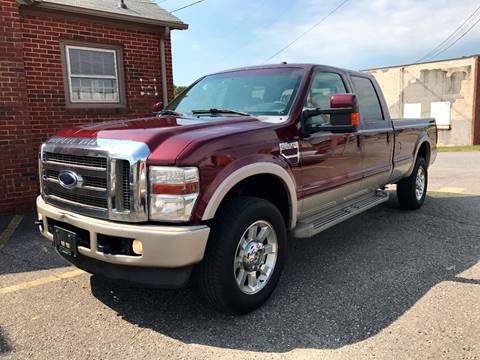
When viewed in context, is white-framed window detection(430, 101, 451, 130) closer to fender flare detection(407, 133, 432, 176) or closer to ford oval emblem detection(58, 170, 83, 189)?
fender flare detection(407, 133, 432, 176)

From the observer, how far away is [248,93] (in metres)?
4.28

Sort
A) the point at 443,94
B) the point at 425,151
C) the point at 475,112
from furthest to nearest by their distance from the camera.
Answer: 1. the point at 443,94
2. the point at 475,112
3. the point at 425,151

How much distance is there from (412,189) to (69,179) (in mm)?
5016

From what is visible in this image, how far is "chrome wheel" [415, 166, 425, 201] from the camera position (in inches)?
261

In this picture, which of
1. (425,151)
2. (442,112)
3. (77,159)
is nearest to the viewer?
(77,159)

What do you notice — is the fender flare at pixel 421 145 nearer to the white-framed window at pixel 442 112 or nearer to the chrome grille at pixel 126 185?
the chrome grille at pixel 126 185

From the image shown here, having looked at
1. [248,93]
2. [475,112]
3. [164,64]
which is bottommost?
[475,112]

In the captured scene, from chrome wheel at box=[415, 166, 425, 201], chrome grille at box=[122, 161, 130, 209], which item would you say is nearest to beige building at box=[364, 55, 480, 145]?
chrome wheel at box=[415, 166, 425, 201]

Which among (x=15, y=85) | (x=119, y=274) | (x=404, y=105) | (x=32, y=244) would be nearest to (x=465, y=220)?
(x=119, y=274)

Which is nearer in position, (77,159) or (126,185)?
(126,185)

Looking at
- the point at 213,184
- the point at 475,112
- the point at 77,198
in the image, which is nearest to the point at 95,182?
the point at 77,198

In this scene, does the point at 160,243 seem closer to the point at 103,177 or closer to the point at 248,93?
the point at 103,177

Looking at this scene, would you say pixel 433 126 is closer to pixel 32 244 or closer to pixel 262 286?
pixel 262 286

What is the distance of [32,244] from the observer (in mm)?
5129
